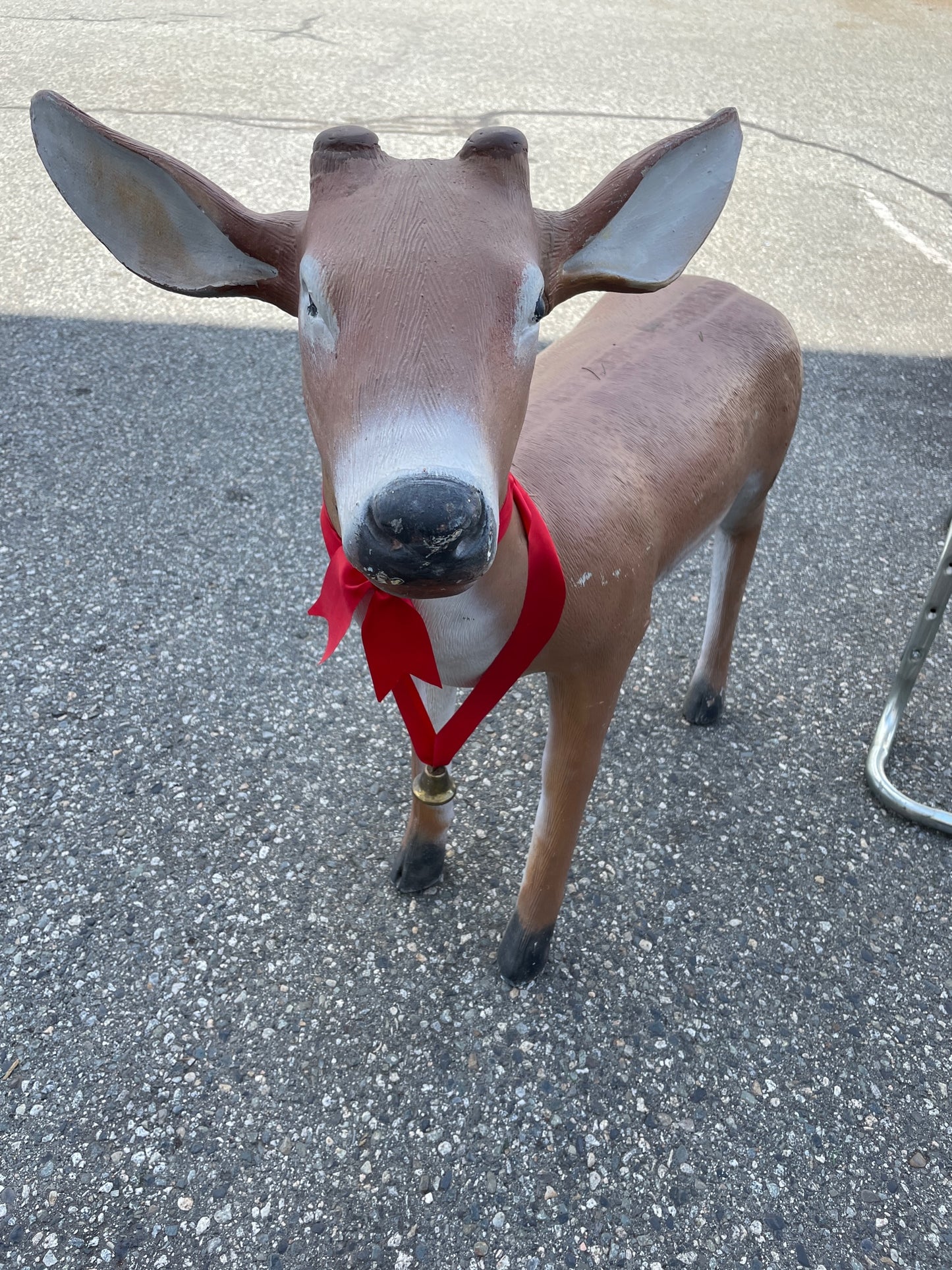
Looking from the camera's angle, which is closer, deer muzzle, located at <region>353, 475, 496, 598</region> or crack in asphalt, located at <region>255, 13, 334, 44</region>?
deer muzzle, located at <region>353, 475, 496, 598</region>

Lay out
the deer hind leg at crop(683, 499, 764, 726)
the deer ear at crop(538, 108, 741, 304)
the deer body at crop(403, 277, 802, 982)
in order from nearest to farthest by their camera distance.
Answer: the deer ear at crop(538, 108, 741, 304)
the deer body at crop(403, 277, 802, 982)
the deer hind leg at crop(683, 499, 764, 726)

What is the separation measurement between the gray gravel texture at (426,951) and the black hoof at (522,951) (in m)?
0.06

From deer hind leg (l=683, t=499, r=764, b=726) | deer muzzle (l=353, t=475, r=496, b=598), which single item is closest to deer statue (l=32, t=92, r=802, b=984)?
deer muzzle (l=353, t=475, r=496, b=598)

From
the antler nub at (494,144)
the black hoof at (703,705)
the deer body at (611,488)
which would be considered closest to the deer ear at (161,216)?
the antler nub at (494,144)

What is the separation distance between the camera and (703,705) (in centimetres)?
238

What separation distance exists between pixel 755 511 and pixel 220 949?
1389 millimetres

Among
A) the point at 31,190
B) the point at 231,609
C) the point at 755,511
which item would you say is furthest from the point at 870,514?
the point at 31,190

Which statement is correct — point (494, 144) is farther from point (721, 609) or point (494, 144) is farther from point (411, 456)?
point (721, 609)

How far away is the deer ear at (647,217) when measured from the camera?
1.20 metres

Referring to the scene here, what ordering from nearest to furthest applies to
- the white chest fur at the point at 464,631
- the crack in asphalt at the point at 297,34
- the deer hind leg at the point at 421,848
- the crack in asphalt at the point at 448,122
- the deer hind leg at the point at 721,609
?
the white chest fur at the point at 464,631
the deer hind leg at the point at 421,848
the deer hind leg at the point at 721,609
the crack in asphalt at the point at 448,122
the crack in asphalt at the point at 297,34

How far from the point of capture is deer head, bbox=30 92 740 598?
961 millimetres

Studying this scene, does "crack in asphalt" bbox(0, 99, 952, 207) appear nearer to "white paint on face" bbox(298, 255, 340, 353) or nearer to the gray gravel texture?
the gray gravel texture

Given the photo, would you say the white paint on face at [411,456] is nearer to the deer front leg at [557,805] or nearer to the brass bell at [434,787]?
the deer front leg at [557,805]

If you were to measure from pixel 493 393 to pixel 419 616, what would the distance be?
38cm
